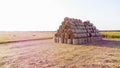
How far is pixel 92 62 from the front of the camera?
6711 mm

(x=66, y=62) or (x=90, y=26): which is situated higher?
(x=90, y=26)

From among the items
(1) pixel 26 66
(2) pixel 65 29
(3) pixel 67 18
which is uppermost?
(3) pixel 67 18

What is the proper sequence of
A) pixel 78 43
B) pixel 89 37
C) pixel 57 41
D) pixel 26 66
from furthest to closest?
1. pixel 89 37
2. pixel 57 41
3. pixel 78 43
4. pixel 26 66

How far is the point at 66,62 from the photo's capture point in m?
6.77

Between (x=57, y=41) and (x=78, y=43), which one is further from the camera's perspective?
(x=57, y=41)

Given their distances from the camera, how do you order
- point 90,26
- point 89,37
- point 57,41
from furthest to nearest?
point 90,26
point 89,37
point 57,41

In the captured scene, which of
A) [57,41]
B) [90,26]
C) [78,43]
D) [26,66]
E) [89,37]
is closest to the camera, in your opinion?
[26,66]

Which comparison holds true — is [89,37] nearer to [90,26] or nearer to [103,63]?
[90,26]

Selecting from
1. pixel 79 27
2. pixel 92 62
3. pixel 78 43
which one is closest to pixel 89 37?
pixel 79 27

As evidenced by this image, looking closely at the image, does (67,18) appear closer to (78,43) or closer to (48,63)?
(78,43)

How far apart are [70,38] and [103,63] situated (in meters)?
7.04

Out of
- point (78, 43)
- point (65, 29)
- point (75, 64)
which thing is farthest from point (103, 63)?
point (65, 29)

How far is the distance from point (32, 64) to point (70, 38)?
711 cm

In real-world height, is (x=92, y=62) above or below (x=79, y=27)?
below
